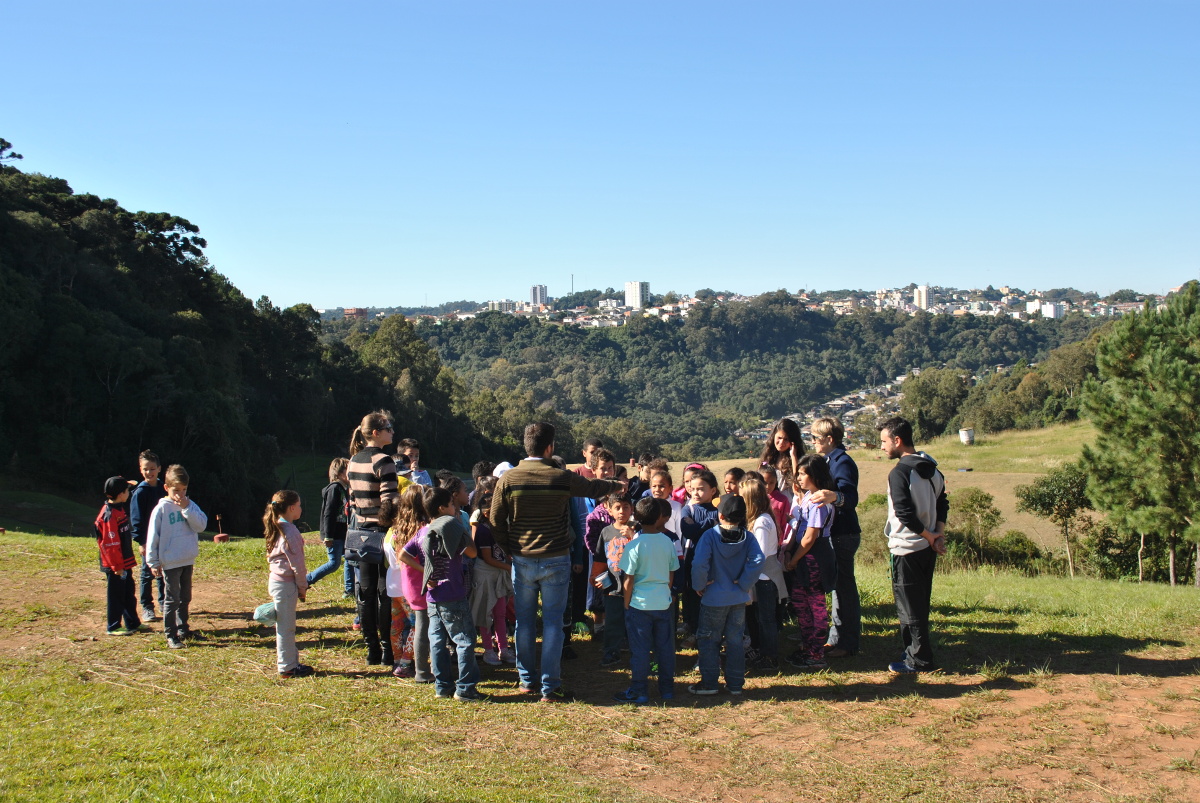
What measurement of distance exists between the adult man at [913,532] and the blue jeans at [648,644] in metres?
1.81

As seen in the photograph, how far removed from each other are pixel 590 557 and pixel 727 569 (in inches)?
72.3

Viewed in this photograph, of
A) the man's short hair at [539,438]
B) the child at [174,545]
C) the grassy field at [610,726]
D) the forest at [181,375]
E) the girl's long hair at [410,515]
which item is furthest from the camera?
the forest at [181,375]

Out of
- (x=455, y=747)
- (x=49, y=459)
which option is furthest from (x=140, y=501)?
(x=49, y=459)

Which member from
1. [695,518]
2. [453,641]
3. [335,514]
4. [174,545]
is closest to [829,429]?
[695,518]

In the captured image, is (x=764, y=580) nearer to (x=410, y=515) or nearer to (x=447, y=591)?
(x=447, y=591)

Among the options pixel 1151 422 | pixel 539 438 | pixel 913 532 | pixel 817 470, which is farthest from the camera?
pixel 1151 422

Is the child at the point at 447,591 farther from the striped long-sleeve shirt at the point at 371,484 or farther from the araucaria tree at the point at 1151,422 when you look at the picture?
the araucaria tree at the point at 1151,422

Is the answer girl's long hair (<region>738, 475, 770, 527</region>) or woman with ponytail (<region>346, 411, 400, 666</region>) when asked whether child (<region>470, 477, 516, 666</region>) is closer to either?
woman with ponytail (<region>346, 411, 400, 666</region>)

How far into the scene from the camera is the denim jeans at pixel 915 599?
6.36 metres

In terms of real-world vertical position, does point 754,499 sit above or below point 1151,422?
below

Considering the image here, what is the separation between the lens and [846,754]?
5121mm

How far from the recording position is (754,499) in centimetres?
651

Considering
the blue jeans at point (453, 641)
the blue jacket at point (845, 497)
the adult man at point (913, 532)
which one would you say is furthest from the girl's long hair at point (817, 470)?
the blue jeans at point (453, 641)

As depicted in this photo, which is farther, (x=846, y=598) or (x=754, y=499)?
(x=846, y=598)
